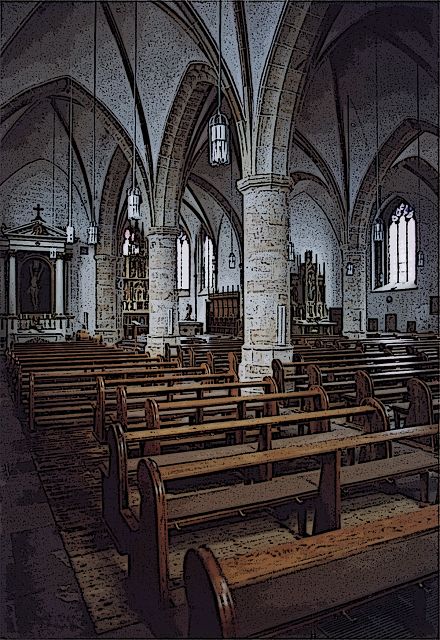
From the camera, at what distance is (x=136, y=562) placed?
3.32 meters

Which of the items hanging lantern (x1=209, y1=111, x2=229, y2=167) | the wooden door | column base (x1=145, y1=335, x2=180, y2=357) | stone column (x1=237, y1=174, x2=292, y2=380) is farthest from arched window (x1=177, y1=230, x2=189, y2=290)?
hanging lantern (x1=209, y1=111, x2=229, y2=167)

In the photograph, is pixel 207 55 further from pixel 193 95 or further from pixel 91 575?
pixel 91 575

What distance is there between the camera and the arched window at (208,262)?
106 ft

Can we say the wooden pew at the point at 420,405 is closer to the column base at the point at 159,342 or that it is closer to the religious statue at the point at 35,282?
the column base at the point at 159,342

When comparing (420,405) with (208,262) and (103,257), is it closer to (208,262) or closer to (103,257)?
(103,257)

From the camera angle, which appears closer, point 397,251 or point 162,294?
point 162,294

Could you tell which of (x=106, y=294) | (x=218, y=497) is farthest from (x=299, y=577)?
(x=106, y=294)

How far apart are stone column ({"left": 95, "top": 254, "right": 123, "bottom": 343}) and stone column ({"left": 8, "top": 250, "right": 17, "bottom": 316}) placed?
11.8 ft

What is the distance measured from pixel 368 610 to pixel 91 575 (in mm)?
1811

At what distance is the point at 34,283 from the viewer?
2447 centimetres

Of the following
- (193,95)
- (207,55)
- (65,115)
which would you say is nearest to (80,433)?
(207,55)

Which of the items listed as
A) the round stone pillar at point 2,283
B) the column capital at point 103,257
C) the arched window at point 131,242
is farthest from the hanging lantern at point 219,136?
the arched window at point 131,242

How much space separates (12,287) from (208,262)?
1271 cm

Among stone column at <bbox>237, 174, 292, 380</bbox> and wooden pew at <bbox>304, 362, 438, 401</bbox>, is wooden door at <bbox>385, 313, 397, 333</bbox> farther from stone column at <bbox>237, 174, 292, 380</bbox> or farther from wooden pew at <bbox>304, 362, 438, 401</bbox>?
stone column at <bbox>237, 174, 292, 380</bbox>
